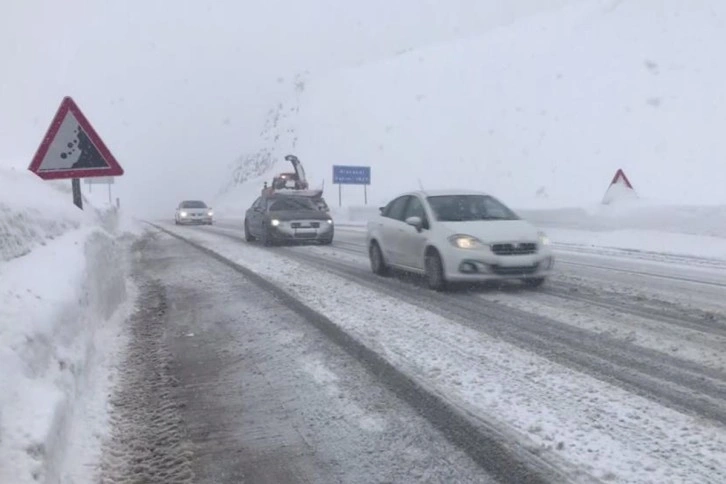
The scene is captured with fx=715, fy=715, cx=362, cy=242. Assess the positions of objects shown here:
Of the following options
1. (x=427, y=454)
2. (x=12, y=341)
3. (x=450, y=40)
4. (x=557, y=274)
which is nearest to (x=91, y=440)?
(x=12, y=341)

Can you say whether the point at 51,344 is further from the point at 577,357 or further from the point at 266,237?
the point at 266,237

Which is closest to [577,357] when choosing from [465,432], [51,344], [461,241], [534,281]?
[465,432]

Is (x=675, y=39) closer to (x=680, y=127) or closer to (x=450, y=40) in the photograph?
(x=680, y=127)

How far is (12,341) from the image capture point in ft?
13.2

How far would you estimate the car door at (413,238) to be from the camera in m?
10.6

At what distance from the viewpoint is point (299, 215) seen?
64.4ft

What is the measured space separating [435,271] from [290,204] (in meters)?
11.1

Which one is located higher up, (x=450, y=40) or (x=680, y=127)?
(x=450, y=40)

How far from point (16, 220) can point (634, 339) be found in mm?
6007

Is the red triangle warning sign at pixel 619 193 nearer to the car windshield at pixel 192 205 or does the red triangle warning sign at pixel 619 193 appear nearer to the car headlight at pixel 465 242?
the car headlight at pixel 465 242

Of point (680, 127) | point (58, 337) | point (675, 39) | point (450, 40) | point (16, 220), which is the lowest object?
point (58, 337)

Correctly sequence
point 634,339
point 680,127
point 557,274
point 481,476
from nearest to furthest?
point 481,476
point 634,339
point 557,274
point 680,127

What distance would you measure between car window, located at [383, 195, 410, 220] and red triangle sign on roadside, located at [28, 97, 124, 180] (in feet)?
15.2

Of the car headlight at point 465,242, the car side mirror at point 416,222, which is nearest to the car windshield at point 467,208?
the car side mirror at point 416,222
